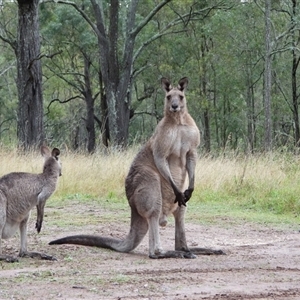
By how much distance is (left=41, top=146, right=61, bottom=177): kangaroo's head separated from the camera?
6484 millimetres

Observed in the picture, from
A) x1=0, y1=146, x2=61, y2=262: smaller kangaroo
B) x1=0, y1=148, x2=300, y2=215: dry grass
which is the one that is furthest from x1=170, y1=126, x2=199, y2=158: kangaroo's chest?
x1=0, y1=148, x2=300, y2=215: dry grass

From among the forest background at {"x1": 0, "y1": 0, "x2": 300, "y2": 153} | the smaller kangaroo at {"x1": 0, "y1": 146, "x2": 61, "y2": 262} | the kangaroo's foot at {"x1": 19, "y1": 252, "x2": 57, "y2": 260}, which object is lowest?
the kangaroo's foot at {"x1": 19, "y1": 252, "x2": 57, "y2": 260}

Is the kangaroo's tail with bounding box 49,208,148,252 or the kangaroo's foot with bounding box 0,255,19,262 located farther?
the kangaroo's tail with bounding box 49,208,148,252

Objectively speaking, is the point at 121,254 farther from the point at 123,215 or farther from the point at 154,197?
the point at 123,215

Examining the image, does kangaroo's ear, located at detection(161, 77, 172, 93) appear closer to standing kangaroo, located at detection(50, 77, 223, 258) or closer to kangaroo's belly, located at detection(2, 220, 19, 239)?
standing kangaroo, located at detection(50, 77, 223, 258)

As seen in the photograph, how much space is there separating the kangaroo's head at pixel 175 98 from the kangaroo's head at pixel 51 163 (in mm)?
1103

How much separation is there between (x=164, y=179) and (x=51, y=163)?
104 cm

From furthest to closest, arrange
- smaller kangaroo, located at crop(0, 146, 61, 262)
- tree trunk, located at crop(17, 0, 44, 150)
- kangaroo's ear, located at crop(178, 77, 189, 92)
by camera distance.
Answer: tree trunk, located at crop(17, 0, 44, 150)
kangaroo's ear, located at crop(178, 77, 189, 92)
smaller kangaroo, located at crop(0, 146, 61, 262)

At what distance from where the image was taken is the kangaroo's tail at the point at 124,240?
6879 millimetres

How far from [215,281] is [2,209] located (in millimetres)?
1780

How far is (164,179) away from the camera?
6855 mm

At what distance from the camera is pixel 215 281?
5.39m

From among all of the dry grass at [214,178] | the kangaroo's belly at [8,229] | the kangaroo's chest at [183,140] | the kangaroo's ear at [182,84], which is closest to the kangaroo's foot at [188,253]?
the kangaroo's chest at [183,140]

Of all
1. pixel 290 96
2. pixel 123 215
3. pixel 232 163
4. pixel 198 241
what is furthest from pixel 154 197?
pixel 290 96
